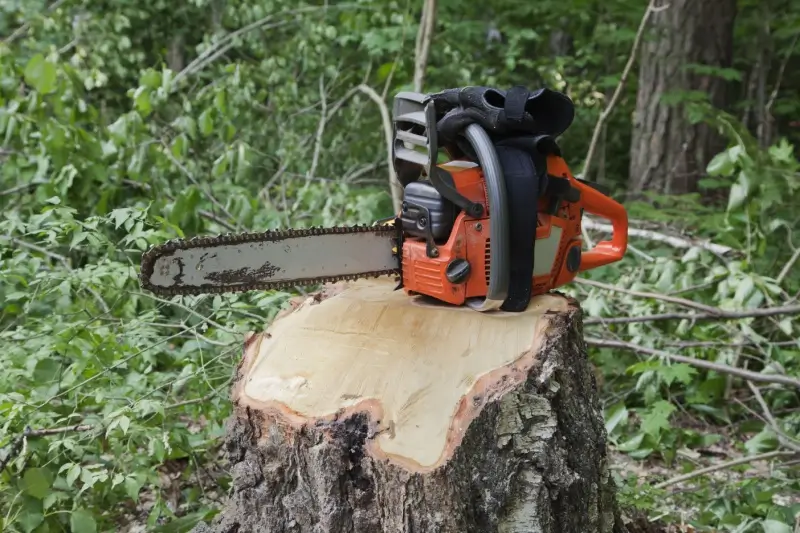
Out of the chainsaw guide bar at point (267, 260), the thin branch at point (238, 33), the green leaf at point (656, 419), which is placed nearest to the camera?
the chainsaw guide bar at point (267, 260)

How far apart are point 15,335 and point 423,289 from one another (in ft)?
4.64

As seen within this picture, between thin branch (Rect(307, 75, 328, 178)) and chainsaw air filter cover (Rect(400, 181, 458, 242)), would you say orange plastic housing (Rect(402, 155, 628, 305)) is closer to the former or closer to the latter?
chainsaw air filter cover (Rect(400, 181, 458, 242))

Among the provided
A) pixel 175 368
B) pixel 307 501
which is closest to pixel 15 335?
pixel 175 368

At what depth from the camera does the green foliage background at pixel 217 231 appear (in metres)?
2.20

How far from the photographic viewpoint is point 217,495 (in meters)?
2.58

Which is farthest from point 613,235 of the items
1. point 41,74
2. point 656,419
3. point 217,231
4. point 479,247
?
point 41,74

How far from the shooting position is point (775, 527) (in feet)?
6.80

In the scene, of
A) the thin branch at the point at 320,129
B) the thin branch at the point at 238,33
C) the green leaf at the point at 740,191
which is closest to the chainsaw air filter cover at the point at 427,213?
the green leaf at the point at 740,191

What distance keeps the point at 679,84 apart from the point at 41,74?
13.7 ft

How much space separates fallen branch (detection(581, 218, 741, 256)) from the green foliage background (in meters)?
0.06

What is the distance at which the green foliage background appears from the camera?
7.23ft

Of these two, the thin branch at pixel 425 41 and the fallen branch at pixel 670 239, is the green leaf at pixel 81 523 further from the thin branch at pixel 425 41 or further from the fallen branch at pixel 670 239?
the thin branch at pixel 425 41

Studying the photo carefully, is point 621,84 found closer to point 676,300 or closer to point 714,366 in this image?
point 676,300

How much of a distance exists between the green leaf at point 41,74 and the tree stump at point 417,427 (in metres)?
1.84
